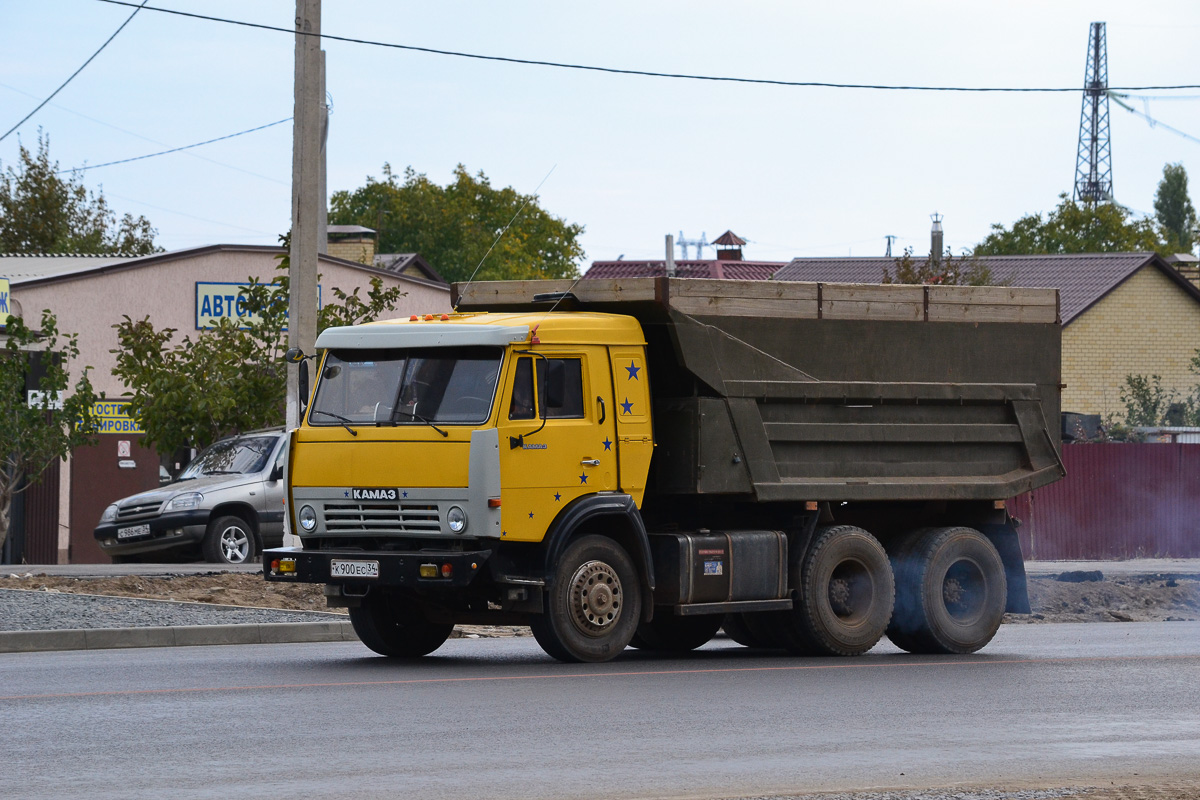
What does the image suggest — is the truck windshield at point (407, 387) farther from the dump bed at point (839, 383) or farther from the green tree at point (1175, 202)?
the green tree at point (1175, 202)

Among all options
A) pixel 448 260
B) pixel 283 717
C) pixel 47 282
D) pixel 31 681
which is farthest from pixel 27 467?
pixel 448 260

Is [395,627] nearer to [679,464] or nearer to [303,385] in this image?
[303,385]

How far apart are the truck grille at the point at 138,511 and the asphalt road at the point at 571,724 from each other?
9330mm

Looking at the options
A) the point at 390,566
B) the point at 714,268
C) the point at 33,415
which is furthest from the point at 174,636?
the point at 714,268

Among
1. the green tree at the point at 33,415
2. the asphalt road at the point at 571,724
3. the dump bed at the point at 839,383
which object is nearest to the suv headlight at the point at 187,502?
the green tree at the point at 33,415

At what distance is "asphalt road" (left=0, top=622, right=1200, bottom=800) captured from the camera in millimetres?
7863

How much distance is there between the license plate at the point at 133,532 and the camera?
23188mm

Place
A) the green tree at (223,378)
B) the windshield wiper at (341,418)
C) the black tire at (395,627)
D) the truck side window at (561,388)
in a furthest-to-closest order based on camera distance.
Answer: the green tree at (223,378) → the black tire at (395,627) → the windshield wiper at (341,418) → the truck side window at (561,388)

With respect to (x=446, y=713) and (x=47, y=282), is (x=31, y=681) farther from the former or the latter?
(x=47, y=282)

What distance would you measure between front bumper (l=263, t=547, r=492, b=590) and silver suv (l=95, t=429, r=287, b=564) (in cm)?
1038

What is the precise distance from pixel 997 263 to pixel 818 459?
3701 centimetres

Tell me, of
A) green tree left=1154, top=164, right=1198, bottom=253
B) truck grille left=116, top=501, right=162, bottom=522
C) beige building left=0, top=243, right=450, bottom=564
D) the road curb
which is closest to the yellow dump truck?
the road curb

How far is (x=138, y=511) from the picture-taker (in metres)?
23.4

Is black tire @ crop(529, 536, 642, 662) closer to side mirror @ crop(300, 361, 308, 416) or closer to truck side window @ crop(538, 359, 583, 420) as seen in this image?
truck side window @ crop(538, 359, 583, 420)
